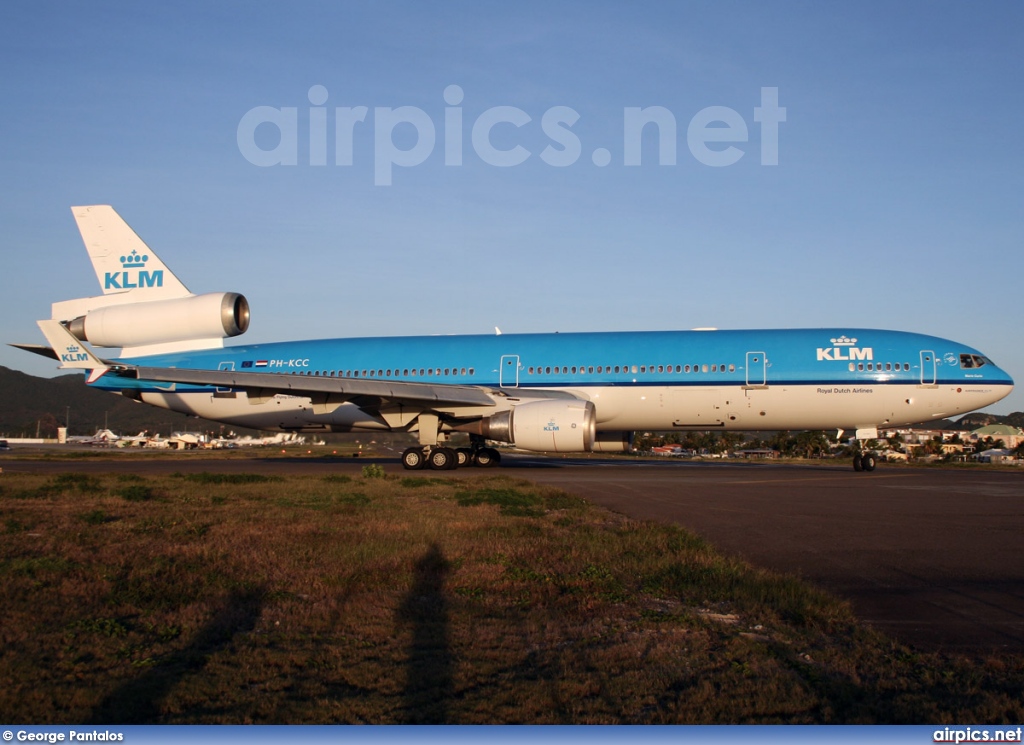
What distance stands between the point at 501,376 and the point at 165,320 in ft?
34.0

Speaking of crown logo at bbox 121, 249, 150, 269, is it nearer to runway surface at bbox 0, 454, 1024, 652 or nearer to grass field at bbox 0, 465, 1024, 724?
runway surface at bbox 0, 454, 1024, 652

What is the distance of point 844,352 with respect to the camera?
22.5 meters

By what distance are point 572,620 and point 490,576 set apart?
1.62m

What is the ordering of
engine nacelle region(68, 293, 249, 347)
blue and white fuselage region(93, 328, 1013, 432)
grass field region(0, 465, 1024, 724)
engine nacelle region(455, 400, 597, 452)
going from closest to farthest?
grass field region(0, 465, 1024, 724)
engine nacelle region(455, 400, 597, 452)
blue and white fuselage region(93, 328, 1013, 432)
engine nacelle region(68, 293, 249, 347)

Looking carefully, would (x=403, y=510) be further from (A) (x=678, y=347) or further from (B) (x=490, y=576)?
(A) (x=678, y=347)

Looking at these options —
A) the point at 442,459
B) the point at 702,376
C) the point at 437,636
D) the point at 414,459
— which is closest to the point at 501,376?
the point at 442,459

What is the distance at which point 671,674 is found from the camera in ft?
14.7

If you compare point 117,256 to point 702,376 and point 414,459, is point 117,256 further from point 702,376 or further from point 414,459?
point 702,376

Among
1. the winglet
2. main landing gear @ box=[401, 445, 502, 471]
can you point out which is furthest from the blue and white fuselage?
the winglet

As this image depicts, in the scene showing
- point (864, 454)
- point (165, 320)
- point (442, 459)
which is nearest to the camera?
point (864, 454)

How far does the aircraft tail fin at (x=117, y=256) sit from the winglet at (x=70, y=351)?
17.9 feet

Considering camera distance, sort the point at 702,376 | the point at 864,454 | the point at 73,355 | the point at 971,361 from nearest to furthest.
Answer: the point at 73,355 → the point at 971,361 → the point at 702,376 → the point at 864,454

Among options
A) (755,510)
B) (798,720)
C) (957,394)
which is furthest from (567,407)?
(798,720)

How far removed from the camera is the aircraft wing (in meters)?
20.8
